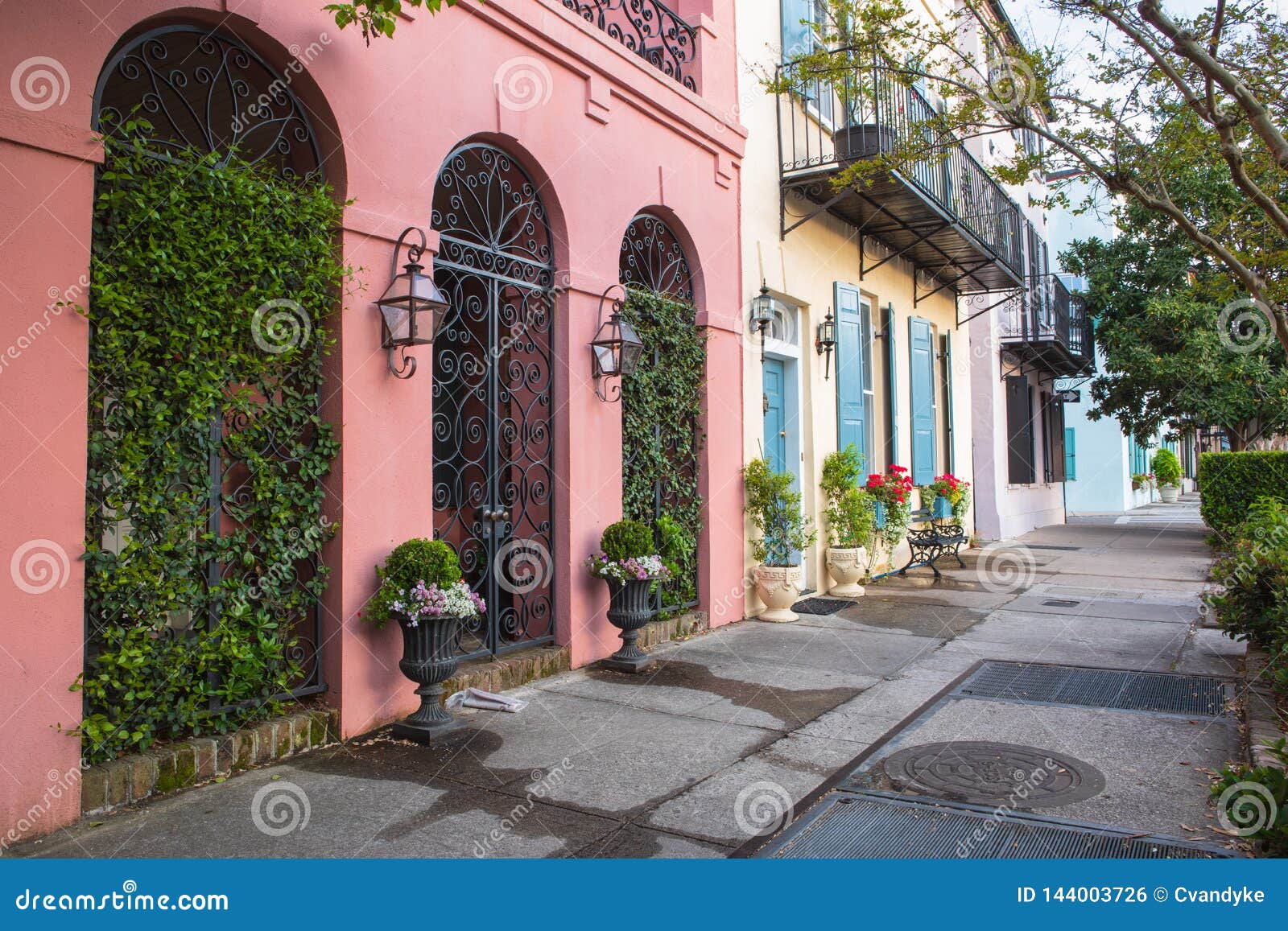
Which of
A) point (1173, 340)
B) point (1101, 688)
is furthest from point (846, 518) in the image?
point (1173, 340)

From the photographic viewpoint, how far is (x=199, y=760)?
12.6 ft

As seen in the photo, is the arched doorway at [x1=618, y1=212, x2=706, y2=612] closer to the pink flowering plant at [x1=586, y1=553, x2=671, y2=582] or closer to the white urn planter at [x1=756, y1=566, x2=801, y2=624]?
the pink flowering plant at [x1=586, y1=553, x2=671, y2=582]

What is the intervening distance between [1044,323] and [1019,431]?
253 centimetres

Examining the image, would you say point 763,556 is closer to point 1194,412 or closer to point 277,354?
point 277,354

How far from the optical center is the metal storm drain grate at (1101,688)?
5.34 meters

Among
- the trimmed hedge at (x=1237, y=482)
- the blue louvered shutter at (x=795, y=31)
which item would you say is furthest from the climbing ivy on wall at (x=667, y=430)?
the trimmed hedge at (x=1237, y=482)

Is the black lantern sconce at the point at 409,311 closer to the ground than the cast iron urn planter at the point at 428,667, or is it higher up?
higher up

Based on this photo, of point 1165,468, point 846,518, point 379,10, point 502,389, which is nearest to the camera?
point 379,10

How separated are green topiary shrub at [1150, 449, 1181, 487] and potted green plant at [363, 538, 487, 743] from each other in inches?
1399

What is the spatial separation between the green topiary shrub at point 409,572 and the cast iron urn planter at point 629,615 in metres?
1.71

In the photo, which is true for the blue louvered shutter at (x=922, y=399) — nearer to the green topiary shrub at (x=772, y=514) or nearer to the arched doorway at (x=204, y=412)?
the green topiary shrub at (x=772, y=514)

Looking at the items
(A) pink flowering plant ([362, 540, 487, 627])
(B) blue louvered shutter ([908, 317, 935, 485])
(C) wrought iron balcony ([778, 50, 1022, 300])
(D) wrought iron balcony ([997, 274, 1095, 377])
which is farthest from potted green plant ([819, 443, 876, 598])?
(D) wrought iron balcony ([997, 274, 1095, 377])

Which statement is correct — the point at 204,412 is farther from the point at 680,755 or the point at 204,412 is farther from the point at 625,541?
the point at 625,541

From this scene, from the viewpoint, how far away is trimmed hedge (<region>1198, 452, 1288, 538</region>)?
1334 cm
